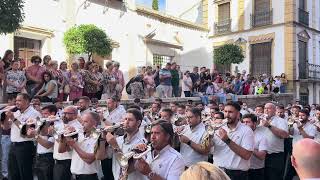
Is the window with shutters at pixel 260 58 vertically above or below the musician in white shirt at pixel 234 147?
above

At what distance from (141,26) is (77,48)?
20.8 feet

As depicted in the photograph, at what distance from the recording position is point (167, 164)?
474 centimetres

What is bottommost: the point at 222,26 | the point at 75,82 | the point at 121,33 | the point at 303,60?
the point at 75,82

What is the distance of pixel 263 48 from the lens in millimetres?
28016

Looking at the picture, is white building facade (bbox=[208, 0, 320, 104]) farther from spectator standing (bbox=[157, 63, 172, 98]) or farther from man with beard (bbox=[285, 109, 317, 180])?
man with beard (bbox=[285, 109, 317, 180])

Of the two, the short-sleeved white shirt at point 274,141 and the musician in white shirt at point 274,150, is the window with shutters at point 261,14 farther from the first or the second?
the musician in white shirt at point 274,150

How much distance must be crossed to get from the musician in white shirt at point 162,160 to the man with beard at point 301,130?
481cm

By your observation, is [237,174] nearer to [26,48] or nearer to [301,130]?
[301,130]

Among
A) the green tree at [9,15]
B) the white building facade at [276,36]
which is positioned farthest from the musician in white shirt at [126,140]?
the white building facade at [276,36]

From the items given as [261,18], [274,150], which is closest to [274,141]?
[274,150]

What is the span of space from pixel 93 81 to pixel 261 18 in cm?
1922

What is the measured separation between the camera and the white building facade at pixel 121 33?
15.4 m

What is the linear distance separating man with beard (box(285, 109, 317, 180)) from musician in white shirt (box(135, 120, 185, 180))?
481cm

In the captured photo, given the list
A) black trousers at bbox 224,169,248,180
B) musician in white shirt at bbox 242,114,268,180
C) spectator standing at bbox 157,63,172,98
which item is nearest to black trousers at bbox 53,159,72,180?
black trousers at bbox 224,169,248,180
